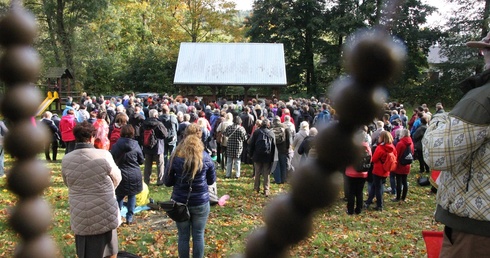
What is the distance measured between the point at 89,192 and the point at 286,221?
157 inches

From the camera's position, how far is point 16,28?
61cm

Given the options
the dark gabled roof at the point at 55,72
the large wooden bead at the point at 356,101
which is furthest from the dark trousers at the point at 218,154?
the large wooden bead at the point at 356,101

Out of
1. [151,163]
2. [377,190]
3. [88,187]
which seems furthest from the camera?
[151,163]

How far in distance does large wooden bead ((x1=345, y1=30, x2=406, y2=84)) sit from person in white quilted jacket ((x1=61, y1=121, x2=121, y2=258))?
3.99 meters

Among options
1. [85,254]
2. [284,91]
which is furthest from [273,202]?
[284,91]

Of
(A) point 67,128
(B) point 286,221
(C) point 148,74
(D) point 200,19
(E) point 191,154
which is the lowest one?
(A) point 67,128

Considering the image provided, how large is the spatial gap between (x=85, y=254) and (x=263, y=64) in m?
22.7

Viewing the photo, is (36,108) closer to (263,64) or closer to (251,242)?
(251,242)

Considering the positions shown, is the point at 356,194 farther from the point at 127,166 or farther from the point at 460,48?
the point at 460,48

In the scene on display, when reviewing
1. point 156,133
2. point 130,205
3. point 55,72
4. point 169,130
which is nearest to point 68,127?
point 169,130

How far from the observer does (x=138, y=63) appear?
36.7 m

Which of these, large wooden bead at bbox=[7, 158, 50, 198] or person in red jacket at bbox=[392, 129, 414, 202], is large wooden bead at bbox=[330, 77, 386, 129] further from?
person in red jacket at bbox=[392, 129, 414, 202]

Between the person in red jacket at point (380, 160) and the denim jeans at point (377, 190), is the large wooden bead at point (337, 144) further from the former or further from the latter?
the denim jeans at point (377, 190)

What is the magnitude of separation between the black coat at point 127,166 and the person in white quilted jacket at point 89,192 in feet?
6.16
